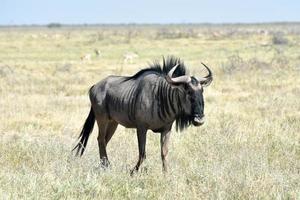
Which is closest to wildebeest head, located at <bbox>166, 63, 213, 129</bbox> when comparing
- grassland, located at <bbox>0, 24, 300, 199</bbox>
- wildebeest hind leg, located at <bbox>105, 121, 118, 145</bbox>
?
grassland, located at <bbox>0, 24, 300, 199</bbox>

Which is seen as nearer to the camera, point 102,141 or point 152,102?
point 152,102

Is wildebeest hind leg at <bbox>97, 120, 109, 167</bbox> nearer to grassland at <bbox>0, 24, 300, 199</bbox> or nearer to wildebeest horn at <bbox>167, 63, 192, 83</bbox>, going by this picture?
grassland at <bbox>0, 24, 300, 199</bbox>

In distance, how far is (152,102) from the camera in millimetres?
7574

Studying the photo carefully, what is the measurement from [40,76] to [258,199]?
17.1 m

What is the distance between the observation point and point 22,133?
10.7 m

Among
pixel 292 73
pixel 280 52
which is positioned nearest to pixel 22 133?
pixel 292 73

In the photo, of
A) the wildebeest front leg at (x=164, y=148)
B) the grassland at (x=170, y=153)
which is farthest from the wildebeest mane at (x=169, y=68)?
the grassland at (x=170, y=153)

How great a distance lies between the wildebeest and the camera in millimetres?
7145

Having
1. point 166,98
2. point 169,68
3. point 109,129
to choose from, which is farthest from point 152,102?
point 109,129

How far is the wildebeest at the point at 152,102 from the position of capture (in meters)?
7.14

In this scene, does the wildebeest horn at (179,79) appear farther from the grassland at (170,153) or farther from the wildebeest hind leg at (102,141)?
the wildebeest hind leg at (102,141)

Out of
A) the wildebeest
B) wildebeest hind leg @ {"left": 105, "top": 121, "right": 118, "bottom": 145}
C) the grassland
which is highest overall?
the wildebeest

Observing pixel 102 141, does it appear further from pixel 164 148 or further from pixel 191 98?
pixel 191 98

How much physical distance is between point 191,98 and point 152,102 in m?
0.69
